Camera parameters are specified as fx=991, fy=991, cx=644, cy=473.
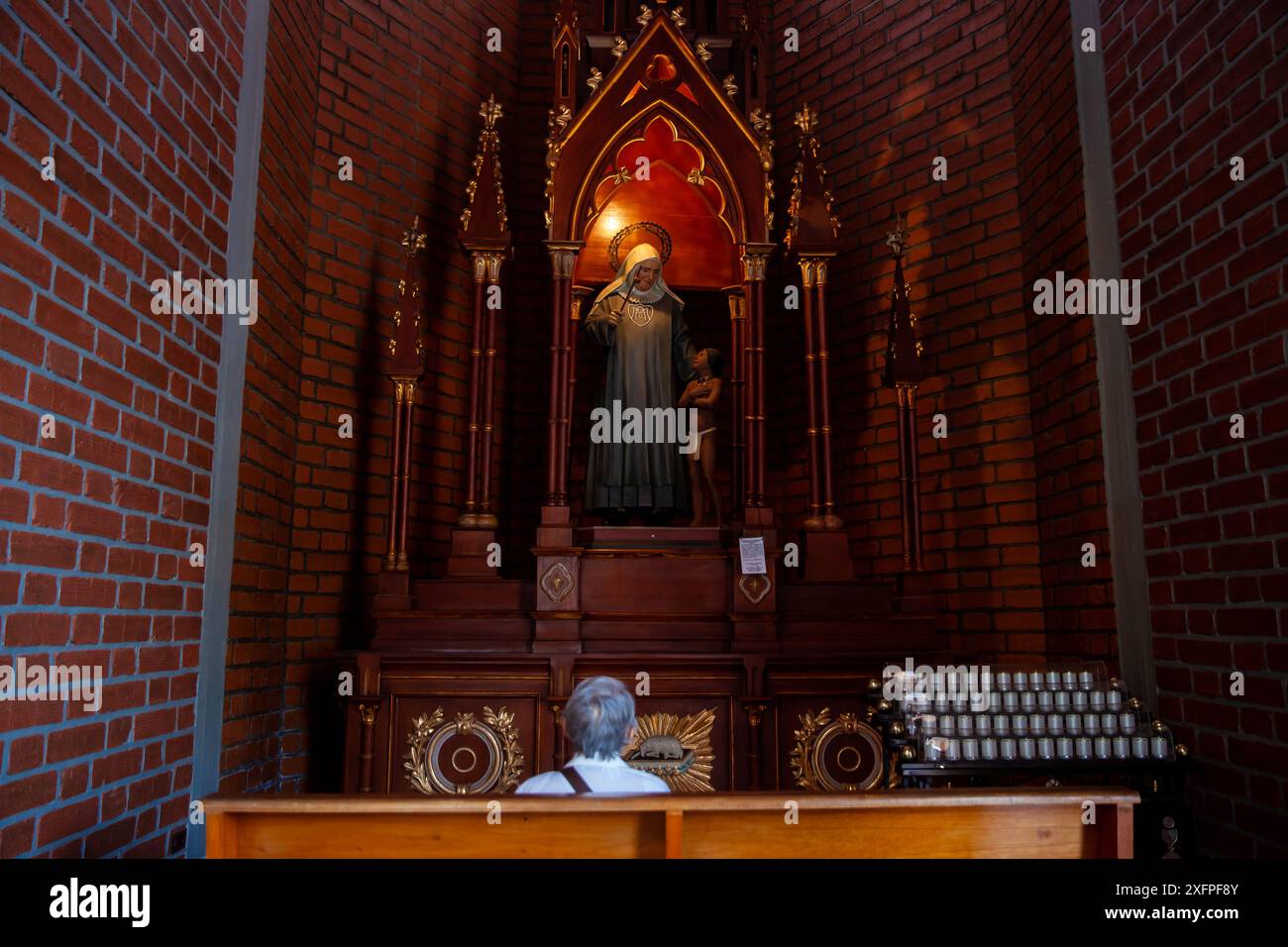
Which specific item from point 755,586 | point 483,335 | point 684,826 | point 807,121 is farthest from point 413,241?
point 684,826

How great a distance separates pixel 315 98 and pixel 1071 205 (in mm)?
3356

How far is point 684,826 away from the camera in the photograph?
2111 mm

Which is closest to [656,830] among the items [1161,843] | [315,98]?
[1161,843]

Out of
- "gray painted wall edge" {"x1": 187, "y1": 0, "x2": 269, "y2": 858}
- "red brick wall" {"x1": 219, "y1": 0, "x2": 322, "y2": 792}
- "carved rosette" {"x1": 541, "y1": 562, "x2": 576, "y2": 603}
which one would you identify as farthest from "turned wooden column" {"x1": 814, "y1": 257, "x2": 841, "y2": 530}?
"gray painted wall edge" {"x1": 187, "y1": 0, "x2": 269, "y2": 858}

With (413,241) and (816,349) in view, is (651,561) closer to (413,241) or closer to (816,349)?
(816,349)

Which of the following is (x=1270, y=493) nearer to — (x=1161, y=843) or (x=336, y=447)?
(x=1161, y=843)

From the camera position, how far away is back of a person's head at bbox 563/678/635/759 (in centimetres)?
244

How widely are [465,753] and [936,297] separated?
3.10 metres

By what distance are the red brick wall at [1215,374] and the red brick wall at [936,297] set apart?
1.10 metres

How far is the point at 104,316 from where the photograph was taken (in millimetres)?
2469

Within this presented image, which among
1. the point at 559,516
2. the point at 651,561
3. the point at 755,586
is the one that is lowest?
the point at 755,586

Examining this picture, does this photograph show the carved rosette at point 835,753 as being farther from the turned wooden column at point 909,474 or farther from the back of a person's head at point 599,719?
the back of a person's head at point 599,719

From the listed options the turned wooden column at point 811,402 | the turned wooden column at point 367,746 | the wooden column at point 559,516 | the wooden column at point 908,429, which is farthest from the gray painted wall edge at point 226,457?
the wooden column at point 908,429

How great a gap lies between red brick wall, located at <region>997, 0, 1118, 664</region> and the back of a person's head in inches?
84.4
